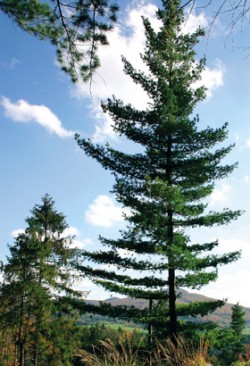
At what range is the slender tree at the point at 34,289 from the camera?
21.6m

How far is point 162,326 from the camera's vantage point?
14.5 metres

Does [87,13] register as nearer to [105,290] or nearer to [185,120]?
[185,120]

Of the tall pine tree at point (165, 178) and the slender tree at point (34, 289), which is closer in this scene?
the tall pine tree at point (165, 178)

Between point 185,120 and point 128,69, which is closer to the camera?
point 185,120

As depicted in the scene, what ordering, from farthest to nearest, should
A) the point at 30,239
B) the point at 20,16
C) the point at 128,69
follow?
the point at 30,239
the point at 128,69
the point at 20,16

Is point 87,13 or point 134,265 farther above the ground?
point 87,13

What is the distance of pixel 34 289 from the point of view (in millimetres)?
21375

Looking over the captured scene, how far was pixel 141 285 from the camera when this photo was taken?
15023 millimetres

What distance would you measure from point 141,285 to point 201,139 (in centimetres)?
653

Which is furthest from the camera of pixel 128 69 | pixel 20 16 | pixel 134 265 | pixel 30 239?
pixel 30 239

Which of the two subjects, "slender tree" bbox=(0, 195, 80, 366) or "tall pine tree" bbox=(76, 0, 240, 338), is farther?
"slender tree" bbox=(0, 195, 80, 366)

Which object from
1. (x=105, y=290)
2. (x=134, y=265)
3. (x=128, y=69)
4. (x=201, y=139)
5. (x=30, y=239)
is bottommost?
(x=105, y=290)

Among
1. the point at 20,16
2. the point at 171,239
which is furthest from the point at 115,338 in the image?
the point at 171,239

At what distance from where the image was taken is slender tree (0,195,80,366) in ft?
71.0
